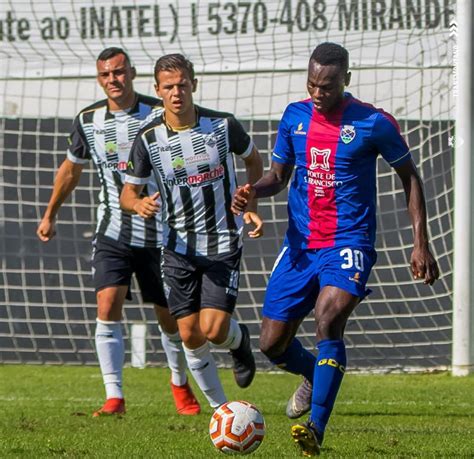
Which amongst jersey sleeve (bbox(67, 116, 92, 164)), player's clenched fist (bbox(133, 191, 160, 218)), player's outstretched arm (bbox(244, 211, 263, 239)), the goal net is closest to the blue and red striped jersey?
player's outstretched arm (bbox(244, 211, 263, 239))

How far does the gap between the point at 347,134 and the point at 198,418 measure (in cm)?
231

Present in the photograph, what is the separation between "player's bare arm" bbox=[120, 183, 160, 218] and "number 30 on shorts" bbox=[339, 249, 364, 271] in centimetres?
110

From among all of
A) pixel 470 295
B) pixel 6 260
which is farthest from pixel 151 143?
pixel 6 260

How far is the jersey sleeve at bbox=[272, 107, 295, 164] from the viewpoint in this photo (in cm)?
705

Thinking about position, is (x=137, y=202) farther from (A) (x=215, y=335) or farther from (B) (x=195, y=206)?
(A) (x=215, y=335)

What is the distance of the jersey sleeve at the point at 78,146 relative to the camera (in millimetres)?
8992

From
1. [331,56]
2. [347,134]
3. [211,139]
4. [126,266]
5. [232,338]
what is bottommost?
[232,338]

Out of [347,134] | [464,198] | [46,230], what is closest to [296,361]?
[347,134]

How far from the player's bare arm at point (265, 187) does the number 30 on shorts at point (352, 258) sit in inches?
20.8

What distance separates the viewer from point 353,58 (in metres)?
11.9

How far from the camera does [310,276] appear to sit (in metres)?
6.95

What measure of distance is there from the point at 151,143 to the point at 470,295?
3.61 m

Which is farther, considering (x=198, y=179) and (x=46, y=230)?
(x=46, y=230)

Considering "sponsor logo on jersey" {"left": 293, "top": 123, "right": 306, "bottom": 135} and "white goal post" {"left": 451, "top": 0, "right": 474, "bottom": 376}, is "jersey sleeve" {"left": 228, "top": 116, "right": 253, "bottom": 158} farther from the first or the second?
"white goal post" {"left": 451, "top": 0, "right": 474, "bottom": 376}
